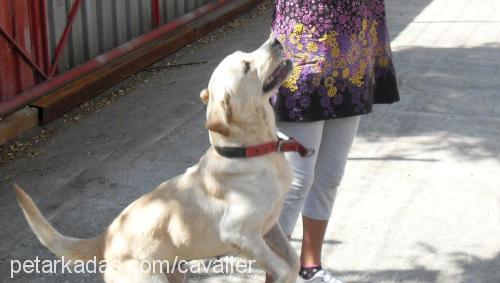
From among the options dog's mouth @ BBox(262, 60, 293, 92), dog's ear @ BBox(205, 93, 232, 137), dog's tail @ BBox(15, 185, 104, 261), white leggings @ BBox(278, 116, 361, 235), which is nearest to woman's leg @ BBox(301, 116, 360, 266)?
white leggings @ BBox(278, 116, 361, 235)

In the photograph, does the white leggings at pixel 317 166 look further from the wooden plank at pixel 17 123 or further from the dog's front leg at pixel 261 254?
the wooden plank at pixel 17 123

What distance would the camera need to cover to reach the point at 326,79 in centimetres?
385

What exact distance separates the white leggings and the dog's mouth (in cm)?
44

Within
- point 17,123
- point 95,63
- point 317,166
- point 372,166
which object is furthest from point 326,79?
point 95,63

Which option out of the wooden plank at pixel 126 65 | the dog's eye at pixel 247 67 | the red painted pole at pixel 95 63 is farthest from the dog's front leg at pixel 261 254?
the wooden plank at pixel 126 65

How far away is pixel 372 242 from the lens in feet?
16.6

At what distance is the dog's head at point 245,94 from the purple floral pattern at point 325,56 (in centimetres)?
29

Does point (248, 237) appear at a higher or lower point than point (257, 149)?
lower

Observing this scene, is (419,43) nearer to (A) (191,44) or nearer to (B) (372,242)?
(A) (191,44)

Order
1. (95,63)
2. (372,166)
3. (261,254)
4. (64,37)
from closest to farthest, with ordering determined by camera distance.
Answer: (261,254)
(372,166)
(64,37)
(95,63)

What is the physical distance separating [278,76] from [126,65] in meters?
5.36

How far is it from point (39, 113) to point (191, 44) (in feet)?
9.67

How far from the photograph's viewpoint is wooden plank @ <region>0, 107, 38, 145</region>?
6988 mm

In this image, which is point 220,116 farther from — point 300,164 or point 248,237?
point 300,164
